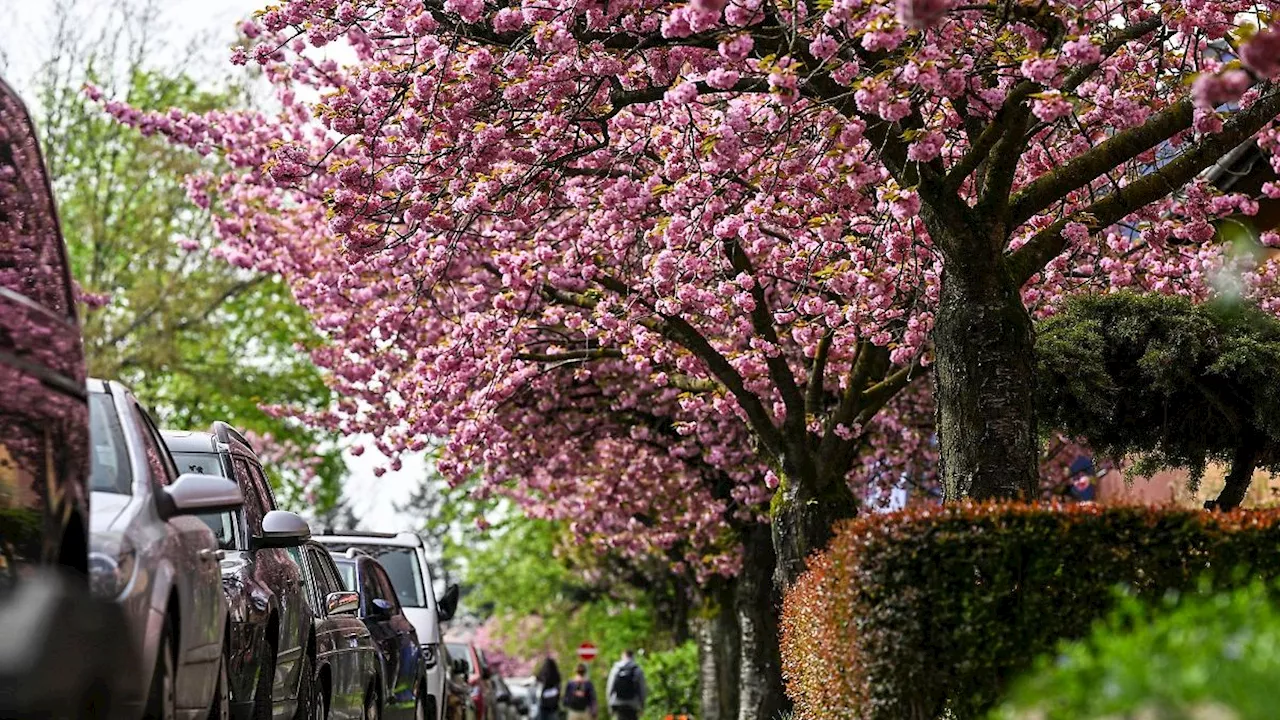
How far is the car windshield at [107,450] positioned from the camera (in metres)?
6.92

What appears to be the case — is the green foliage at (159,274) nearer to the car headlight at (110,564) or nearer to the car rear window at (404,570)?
the car rear window at (404,570)

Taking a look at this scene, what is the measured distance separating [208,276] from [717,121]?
77.7 ft

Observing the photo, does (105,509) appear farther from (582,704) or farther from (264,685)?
(582,704)

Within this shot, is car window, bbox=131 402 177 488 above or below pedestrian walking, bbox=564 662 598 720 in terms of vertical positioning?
below

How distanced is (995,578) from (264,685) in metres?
3.30

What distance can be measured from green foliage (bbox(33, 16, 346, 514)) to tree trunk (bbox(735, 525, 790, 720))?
38.0 ft

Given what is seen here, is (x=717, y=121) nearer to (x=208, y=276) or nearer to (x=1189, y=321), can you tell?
(x=1189, y=321)

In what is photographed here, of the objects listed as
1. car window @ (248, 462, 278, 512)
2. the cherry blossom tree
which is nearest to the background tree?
the cherry blossom tree

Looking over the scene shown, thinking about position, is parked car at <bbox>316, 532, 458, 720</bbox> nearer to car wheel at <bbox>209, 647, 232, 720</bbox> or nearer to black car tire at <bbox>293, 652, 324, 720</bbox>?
black car tire at <bbox>293, 652, 324, 720</bbox>

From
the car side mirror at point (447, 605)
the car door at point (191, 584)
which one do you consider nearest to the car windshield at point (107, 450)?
the car door at point (191, 584)

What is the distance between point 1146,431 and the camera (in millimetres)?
16750

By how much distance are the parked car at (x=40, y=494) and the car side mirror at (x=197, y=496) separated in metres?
0.83

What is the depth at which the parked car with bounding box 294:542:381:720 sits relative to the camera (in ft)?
36.8

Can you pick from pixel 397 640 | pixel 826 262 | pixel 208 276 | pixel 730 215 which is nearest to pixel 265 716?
pixel 397 640
